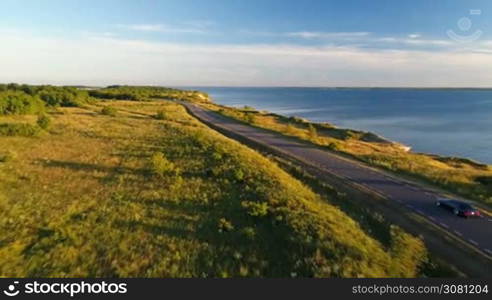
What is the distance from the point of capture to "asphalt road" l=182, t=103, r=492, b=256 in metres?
19.9

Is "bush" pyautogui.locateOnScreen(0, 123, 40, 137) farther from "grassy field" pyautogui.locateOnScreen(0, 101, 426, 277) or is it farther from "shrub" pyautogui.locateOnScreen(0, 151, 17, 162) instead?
"grassy field" pyautogui.locateOnScreen(0, 101, 426, 277)

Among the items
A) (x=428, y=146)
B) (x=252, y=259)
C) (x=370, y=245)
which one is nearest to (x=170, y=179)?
(x=252, y=259)

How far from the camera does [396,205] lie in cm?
2427

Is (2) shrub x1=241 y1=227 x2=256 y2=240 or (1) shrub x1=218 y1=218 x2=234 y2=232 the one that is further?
(1) shrub x1=218 y1=218 x2=234 y2=232

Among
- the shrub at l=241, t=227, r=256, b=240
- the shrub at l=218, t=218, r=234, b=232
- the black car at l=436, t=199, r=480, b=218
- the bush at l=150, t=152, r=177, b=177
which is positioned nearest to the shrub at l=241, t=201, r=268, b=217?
the shrub at l=218, t=218, r=234, b=232

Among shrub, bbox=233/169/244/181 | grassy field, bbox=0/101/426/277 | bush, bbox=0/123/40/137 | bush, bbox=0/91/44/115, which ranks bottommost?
grassy field, bbox=0/101/426/277

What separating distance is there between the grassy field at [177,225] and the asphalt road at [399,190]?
374 centimetres

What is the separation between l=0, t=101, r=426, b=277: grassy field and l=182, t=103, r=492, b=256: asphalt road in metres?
3.74

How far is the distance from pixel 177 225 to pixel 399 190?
18398 millimetres

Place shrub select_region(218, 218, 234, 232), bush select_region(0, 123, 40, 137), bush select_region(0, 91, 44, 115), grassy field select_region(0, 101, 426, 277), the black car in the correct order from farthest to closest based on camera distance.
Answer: bush select_region(0, 91, 44, 115), bush select_region(0, 123, 40, 137), the black car, shrub select_region(218, 218, 234, 232), grassy field select_region(0, 101, 426, 277)

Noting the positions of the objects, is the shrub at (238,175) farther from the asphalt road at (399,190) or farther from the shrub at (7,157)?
the shrub at (7,157)

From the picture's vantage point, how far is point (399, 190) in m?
28.3

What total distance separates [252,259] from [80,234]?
9342 millimetres

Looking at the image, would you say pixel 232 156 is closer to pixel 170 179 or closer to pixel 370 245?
pixel 170 179
